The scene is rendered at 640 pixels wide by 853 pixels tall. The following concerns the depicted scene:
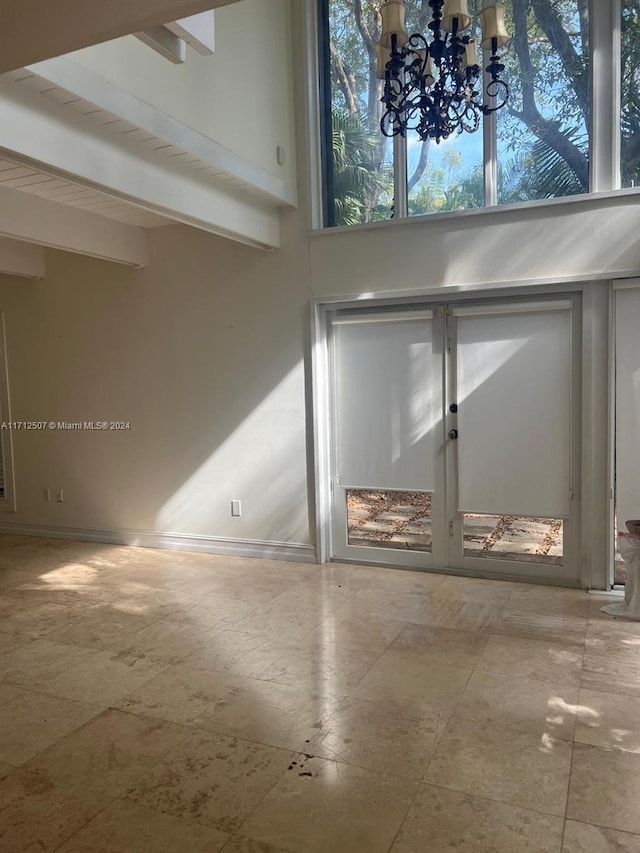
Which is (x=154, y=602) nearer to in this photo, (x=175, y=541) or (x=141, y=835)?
(x=175, y=541)

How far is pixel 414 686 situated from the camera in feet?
10.6

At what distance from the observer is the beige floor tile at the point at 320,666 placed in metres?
3.28

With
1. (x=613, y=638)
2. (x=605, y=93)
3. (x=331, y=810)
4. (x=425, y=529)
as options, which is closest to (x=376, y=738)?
(x=331, y=810)

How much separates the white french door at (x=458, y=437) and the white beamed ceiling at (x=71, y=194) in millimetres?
1842

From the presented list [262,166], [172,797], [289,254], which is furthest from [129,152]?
[172,797]

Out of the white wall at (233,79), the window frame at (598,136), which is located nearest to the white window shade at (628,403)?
the window frame at (598,136)

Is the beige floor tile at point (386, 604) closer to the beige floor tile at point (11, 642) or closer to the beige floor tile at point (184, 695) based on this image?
the beige floor tile at point (184, 695)

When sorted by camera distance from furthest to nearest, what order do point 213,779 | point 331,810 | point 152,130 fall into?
1. point 152,130
2. point 213,779
3. point 331,810

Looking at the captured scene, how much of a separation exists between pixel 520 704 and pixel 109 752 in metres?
1.80

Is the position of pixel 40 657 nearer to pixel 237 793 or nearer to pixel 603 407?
pixel 237 793

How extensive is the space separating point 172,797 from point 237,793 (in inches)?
9.2

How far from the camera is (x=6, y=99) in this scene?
302 cm

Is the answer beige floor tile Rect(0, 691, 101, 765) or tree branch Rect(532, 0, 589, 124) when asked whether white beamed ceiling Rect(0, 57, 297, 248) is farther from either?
beige floor tile Rect(0, 691, 101, 765)

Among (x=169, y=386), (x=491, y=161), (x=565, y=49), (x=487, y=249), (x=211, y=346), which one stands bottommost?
(x=169, y=386)
